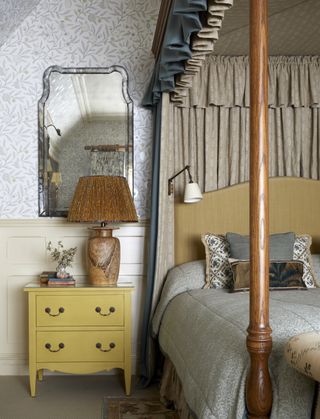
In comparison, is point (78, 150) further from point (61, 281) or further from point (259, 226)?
point (259, 226)

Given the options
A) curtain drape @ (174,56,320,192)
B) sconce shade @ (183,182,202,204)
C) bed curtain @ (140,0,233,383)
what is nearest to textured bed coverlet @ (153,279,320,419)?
bed curtain @ (140,0,233,383)

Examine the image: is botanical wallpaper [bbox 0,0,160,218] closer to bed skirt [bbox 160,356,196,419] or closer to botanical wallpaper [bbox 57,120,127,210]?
botanical wallpaper [bbox 57,120,127,210]

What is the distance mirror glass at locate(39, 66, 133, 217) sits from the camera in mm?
4242

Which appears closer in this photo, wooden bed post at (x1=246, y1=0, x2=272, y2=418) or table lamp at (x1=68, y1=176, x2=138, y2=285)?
wooden bed post at (x1=246, y1=0, x2=272, y2=418)

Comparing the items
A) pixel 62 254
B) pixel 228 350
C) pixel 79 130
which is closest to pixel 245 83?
pixel 79 130

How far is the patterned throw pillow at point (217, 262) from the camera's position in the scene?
3.64 m

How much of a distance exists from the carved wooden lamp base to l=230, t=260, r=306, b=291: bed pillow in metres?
0.83

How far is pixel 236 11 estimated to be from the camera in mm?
3135

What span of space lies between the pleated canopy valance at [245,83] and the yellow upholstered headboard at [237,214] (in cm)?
57

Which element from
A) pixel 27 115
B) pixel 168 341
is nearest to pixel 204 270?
pixel 168 341

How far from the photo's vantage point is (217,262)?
3.69 m

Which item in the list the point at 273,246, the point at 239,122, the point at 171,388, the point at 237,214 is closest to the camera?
the point at 171,388

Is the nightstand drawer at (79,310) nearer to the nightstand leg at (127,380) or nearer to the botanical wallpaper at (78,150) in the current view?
the nightstand leg at (127,380)

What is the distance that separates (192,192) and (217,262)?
Answer: 0.50 m
